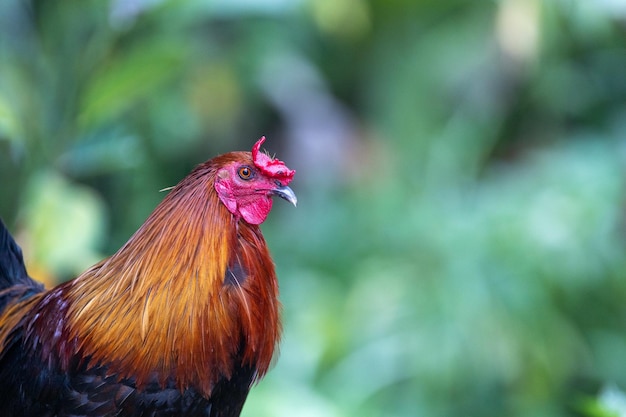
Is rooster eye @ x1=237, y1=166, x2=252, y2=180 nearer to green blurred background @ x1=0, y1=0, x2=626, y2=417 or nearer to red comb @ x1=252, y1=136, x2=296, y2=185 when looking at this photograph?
red comb @ x1=252, y1=136, x2=296, y2=185

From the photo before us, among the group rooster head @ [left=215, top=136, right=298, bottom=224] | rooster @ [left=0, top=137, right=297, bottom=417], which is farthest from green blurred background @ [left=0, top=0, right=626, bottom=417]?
rooster head @ [left=215, top=136, right=298, bottom=224]

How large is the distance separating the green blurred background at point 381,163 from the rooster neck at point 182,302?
3.66 feet

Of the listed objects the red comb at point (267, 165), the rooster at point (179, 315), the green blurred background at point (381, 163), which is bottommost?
the rooster at point (179, 315)

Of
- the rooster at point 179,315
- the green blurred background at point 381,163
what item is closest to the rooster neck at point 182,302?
the rooster at point 179,315

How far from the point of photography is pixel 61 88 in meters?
3.77

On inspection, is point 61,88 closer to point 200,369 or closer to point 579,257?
point 200,369

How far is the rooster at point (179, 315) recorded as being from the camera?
6.48ft

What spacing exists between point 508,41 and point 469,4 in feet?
1.78

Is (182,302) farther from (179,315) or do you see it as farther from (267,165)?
(267,165)

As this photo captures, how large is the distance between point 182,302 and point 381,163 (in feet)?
11.5

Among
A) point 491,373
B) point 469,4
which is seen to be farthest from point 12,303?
point 469,4

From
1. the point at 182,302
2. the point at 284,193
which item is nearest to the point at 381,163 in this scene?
the point at 284,193

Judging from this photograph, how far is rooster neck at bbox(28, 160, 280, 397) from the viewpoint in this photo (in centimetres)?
197

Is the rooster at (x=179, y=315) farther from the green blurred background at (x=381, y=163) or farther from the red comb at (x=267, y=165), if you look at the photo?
the green blurred background at (x=381, y=163)
